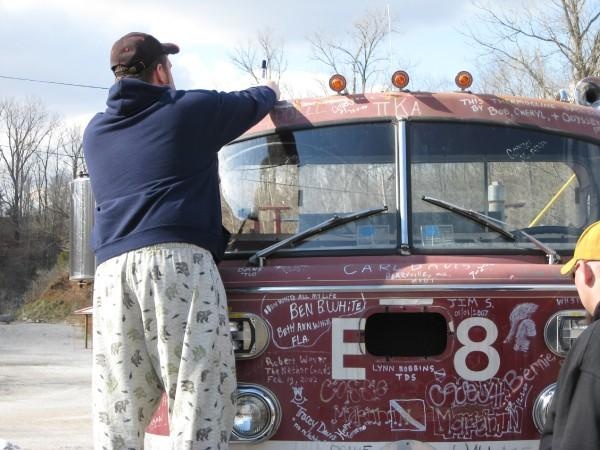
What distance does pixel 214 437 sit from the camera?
338cm

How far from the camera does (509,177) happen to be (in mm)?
4473

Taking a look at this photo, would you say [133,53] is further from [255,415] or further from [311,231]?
[255,415]

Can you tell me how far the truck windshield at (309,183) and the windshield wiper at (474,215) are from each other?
19 cm

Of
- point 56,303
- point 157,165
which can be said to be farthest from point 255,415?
point 56,303

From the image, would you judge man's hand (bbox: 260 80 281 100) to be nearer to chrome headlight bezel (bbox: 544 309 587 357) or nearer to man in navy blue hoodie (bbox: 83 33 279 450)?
man in navy blue hoodie (bbox: 83 33 279 450)

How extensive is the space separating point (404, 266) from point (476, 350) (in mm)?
427

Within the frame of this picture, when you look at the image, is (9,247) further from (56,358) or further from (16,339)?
(56,358)

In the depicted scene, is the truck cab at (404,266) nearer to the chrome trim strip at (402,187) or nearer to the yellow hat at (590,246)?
the chrome trim strip at (402,187)

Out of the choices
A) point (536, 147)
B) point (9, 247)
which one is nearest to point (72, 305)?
point (9, 247)

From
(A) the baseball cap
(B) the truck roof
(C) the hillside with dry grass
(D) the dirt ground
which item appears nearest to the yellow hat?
(A) the baseball cap

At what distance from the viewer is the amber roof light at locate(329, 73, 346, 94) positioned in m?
4.67

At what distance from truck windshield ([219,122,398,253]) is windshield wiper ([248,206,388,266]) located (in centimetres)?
2

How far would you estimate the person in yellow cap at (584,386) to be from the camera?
2.13 m

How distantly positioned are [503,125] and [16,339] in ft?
81.0
